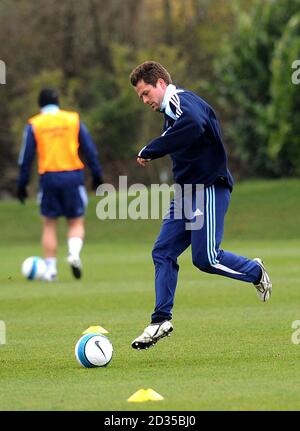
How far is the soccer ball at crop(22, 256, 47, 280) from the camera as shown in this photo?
736 inches

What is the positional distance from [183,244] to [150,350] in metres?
0.96

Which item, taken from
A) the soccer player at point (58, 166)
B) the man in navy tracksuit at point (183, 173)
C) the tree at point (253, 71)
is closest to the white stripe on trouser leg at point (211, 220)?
the man in navy tracksuit at point (183, 173)

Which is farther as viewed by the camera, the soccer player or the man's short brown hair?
the soccer player

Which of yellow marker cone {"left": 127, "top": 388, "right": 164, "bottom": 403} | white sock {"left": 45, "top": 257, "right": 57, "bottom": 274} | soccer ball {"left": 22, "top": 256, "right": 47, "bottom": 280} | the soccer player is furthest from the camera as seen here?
soccer ball {"left": 22, "top": 256, "right": 47, "bottom": 280}

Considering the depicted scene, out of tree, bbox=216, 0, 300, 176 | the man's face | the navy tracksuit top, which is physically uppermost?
tree, bbox=216, 0, 300, 176

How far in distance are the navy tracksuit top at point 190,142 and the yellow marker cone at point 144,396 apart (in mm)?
2712

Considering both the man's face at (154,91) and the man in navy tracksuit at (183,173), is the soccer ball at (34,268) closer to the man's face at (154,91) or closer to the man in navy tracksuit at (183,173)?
the man in navy tracksuit at (183,173)

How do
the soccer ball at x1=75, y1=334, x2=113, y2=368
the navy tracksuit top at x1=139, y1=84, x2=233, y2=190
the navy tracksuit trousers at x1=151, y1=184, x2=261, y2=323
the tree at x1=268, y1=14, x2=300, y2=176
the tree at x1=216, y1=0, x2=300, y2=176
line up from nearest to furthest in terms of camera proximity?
the soccer ball at x1=75, y1=334, x2=113, y2=368 → the navy tracksuit top at x1=139, y1=84, x2=233, y2=190 → the navy tracksuit trousers at x1=151, y1=184, x2=261, y2=323 → the tree at x1=268, y1=14, x2=300, y2=176 → the tree at x1=216, y1=0, x2=300, y2=176

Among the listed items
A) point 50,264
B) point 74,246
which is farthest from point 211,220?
point 50,264

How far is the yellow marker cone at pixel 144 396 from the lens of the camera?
748cm

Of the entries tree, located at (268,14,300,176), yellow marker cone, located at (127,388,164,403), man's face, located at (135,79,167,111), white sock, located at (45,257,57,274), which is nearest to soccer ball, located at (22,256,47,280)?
white sock, located at (45,257,57,274)

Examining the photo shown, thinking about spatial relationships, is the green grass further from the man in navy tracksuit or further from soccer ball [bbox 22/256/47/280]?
the man in navy tracksuit

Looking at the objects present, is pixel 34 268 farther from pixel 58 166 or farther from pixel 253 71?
pixel 253 71

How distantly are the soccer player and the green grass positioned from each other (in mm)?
719
